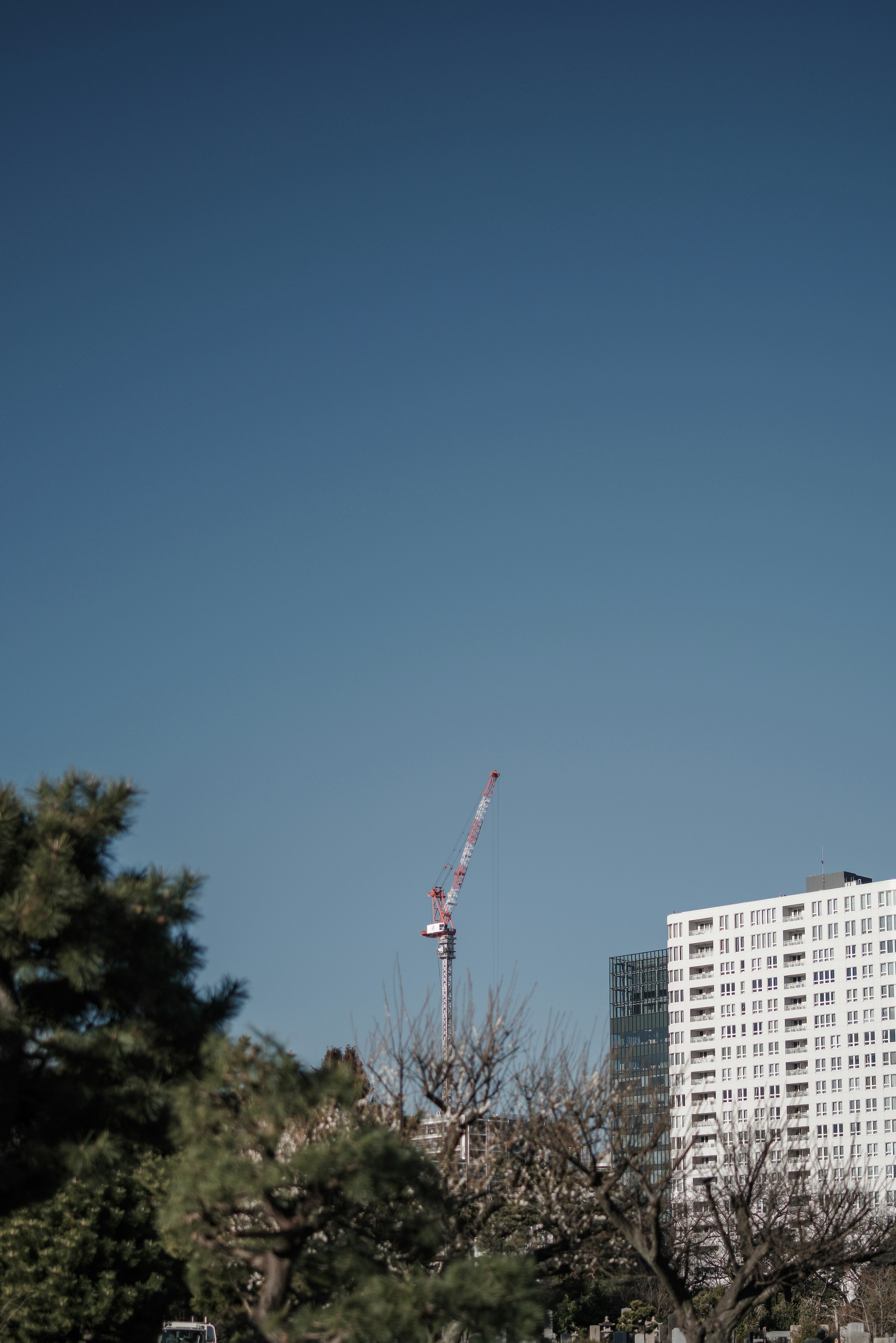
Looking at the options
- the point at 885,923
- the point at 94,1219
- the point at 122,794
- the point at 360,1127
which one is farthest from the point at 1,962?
the point at 885,923

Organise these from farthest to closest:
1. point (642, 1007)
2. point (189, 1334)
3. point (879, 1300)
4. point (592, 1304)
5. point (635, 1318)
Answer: point (642, 1007) → point (592, 1304) → point (635, 1318) → point (879, 1300) → point (189, 1334)

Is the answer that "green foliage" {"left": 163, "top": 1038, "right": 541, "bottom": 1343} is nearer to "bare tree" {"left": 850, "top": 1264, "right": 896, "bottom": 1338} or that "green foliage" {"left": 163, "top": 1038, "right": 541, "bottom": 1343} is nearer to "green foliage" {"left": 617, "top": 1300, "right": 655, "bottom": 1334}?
"bare tree" {"left": 850, "top": 1264, "right": 896, "bottom": 1338}

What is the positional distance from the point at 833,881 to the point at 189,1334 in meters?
106

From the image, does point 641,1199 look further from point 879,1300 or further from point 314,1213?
point 879,1300

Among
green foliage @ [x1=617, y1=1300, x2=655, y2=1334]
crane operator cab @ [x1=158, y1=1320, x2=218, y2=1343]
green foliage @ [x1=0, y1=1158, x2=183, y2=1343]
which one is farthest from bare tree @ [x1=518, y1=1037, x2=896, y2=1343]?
green foliage @ [x1=617, y1=1300, x2=655, y2=1334]

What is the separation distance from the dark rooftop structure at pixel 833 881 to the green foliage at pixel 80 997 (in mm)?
121653

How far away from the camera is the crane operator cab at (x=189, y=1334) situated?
111 feet

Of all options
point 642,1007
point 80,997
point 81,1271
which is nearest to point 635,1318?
point 81,1271

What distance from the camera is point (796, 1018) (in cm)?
12900

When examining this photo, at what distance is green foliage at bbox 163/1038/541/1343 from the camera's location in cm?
1325

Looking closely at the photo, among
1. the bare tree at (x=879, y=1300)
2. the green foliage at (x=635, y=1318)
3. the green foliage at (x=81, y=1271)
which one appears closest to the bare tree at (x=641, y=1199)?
the green foliage at (x=81, y=1271)

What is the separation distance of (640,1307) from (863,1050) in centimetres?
5668

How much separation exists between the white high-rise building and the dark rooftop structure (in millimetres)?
139

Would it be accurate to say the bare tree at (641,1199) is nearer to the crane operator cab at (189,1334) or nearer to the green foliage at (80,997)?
the crane operator cab at (189,1334)
